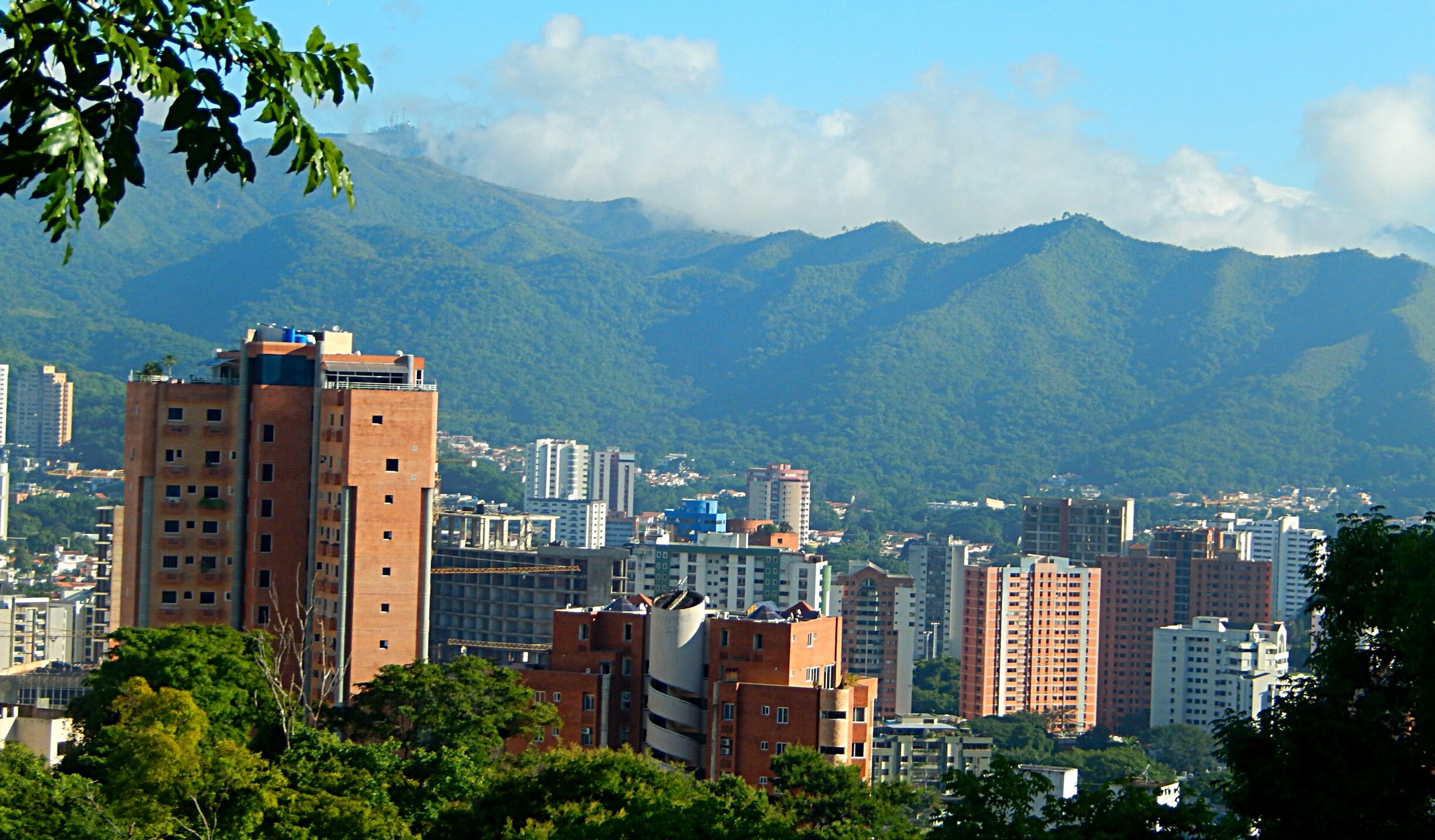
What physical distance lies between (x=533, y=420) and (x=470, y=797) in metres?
133

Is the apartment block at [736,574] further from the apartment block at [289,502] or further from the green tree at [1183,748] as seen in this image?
the apartment block at [289,502]

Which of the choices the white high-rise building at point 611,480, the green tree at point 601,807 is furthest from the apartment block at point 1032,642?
the white high-rise building at point 611,480

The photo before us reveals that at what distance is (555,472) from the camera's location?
114 metres

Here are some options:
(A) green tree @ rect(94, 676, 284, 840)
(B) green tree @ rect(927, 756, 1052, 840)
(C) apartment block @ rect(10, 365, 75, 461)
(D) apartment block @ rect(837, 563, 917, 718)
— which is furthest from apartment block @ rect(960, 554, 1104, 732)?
(C) apartment block @ rect(10, 365, 75, 461)

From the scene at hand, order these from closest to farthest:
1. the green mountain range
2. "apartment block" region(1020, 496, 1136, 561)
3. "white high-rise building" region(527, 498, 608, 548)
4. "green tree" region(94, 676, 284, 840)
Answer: "green tree" region(94, 676, 284, 840), "apartment block" region(1020, 496, 1136, 561), "white high-rise building" region(527, 498, 608, 548), the green mountain range

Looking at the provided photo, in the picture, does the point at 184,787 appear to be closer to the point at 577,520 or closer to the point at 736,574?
the point at 736,574

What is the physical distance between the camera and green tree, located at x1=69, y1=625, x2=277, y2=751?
62.6 feet

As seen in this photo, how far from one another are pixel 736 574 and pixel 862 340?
10906 centimetres

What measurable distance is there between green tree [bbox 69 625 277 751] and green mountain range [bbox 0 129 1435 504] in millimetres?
108728

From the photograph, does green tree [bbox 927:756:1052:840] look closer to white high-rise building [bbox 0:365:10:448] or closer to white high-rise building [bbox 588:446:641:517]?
white high-rise building [bbox 588:446:641:517]

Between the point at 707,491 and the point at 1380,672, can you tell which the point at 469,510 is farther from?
the point at 707,491

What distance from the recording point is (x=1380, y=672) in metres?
9.88

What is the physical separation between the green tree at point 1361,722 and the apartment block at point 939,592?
50509 mm

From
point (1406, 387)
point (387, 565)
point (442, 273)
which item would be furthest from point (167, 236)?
point (387, 565)
